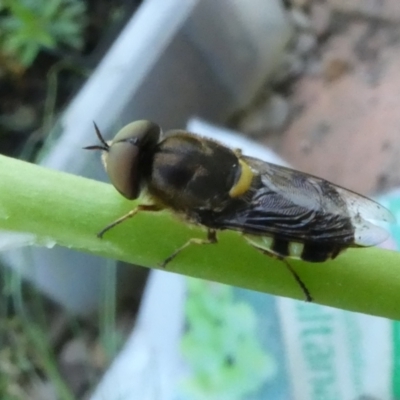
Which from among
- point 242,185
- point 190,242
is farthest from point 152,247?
point 242,185

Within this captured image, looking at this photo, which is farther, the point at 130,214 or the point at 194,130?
the point at 194,130

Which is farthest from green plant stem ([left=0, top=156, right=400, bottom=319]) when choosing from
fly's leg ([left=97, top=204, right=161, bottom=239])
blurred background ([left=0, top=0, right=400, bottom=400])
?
blurred background ([left=0, top=0, right=400, bottom=400])

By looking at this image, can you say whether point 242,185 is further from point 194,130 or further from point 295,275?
point 194,130

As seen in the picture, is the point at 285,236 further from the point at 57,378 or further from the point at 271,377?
the point at 57,378

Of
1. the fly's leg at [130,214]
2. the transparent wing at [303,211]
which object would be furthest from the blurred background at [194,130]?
the fly's leg at [130,214]

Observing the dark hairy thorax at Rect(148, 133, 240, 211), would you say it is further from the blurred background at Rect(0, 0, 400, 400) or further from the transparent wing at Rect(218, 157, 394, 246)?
the blurred background at Rect(0, 0, 400, 400)

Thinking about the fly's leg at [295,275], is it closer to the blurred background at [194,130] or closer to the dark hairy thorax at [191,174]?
the dark hairy thorax at [191,174]

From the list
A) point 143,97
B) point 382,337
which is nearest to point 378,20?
point 143,97
